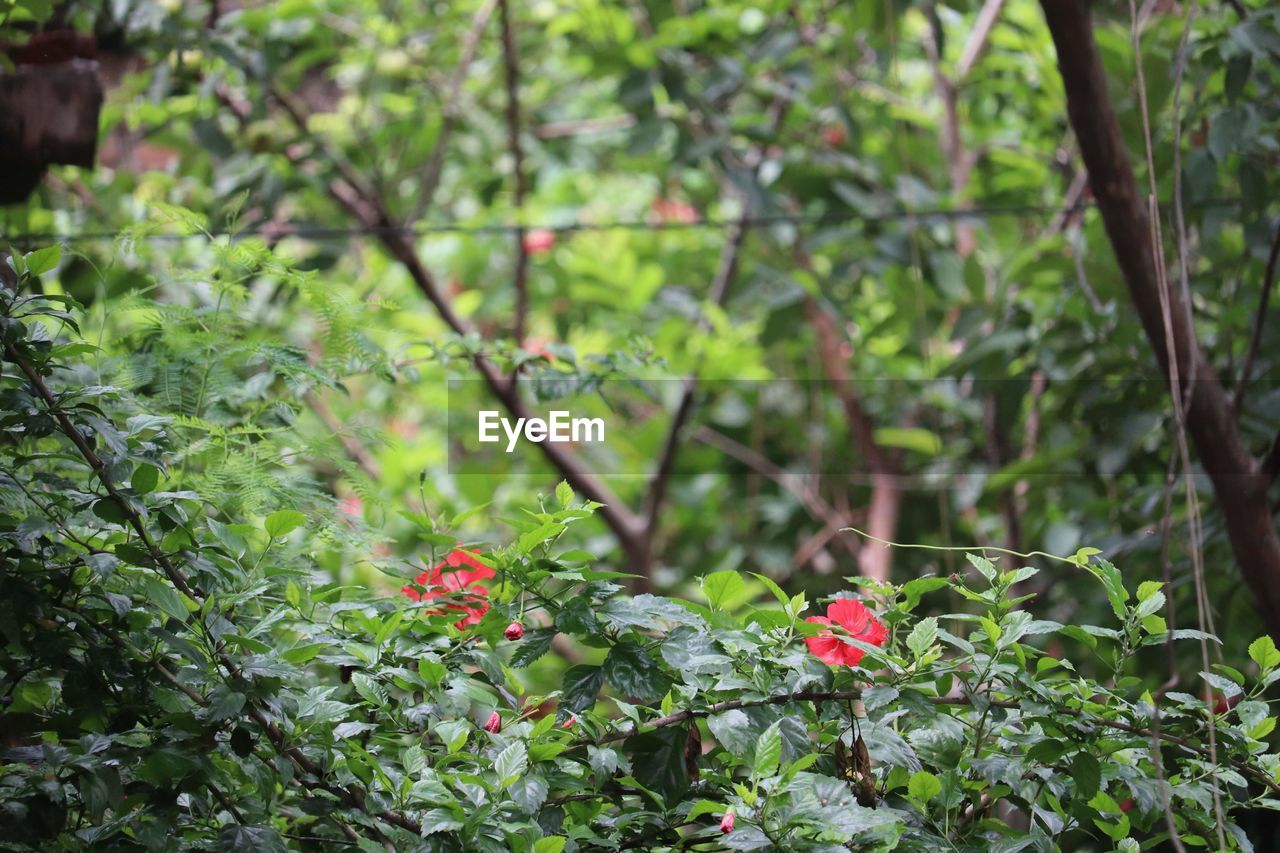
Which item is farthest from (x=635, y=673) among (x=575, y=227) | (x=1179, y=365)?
(x=575, y=227)

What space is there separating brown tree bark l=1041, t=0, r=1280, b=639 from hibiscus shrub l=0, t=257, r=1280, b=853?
47cm

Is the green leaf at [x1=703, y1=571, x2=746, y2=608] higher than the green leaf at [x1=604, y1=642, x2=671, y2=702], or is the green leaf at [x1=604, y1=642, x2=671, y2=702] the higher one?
the green leaf at [x1=703, y1=571, x2=746, y2=608]

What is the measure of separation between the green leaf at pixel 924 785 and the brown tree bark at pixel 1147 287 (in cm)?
63

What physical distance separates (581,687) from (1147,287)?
0.76 m

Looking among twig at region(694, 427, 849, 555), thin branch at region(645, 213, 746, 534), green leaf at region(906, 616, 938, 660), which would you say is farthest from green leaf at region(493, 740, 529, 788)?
twig at region(694, 427, 849, 555)

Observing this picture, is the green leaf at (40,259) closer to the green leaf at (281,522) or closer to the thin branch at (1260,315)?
the green leaf at (281,522)

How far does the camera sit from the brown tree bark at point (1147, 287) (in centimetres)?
116

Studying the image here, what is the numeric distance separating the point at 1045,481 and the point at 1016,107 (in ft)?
3.24

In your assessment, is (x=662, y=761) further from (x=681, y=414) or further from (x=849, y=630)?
(x=681, y=414)

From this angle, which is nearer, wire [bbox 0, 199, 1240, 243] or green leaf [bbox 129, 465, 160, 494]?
green leaf [bbox 129, 465, 160, 494]

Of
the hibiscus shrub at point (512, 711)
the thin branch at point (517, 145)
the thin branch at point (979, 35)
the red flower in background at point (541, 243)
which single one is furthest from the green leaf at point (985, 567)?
the red flower in background at point (541, 243)

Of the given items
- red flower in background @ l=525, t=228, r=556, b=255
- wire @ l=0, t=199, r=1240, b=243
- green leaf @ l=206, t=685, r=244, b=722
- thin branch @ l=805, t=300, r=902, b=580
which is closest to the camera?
green leaf @ l=206, t=685, r=244, b=722

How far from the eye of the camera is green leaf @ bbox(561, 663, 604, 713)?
0.72m

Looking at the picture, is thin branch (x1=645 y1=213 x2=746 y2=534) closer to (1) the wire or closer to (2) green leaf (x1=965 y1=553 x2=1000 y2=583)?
(1) the wire
